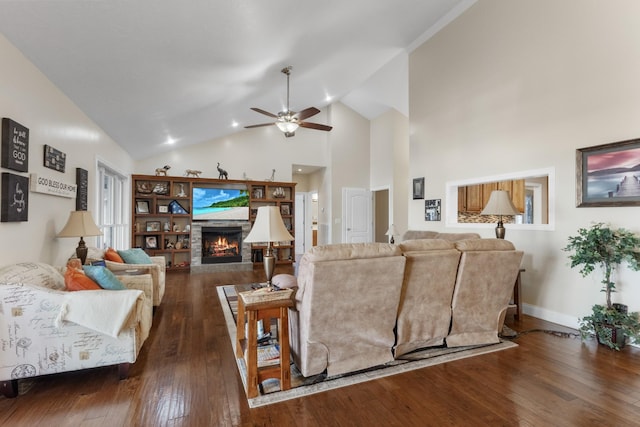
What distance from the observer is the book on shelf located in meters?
2.39

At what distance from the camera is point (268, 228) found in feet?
7.15

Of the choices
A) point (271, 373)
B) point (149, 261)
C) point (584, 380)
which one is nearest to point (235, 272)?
point (149, 261)

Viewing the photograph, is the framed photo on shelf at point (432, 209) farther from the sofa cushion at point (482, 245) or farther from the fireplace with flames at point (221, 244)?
the fireplace with flames at point (221, 244)

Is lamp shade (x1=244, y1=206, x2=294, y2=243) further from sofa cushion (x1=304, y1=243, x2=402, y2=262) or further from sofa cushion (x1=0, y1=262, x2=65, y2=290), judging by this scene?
sofa cushion (x1=0, y1=262, x2=65, y2=290)

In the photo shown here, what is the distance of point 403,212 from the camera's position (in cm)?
761

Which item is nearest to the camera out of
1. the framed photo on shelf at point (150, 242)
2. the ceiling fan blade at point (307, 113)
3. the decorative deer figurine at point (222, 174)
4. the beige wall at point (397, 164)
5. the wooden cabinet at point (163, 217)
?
the ceiling fan blade at point (307, 113)

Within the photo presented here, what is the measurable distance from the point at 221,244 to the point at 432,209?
4.49 metres

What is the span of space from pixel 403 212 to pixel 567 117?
451 centimetres

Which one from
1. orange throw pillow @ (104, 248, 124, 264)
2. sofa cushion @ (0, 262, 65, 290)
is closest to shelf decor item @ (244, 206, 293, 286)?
sofa cushion @ (0, 262, 65, 290)

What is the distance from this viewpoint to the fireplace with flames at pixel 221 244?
6.65 metres

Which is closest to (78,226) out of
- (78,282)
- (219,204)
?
(78,282)

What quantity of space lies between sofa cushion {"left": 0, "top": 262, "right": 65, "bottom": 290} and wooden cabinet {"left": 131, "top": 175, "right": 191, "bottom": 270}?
413 centimetres

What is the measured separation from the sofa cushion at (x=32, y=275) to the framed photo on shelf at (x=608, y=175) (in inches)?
192

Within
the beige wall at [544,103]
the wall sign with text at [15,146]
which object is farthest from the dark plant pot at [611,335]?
the wall sign with text at [15,146]
